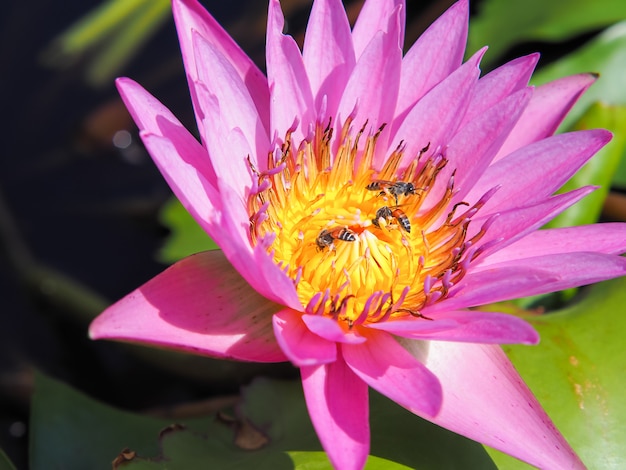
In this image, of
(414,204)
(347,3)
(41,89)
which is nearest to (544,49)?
(347,3)

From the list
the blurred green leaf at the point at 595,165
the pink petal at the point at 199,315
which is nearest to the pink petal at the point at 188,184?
the pink petal at the point at 199,315

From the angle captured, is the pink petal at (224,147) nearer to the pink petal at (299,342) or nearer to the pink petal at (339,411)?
the pink petal at (299,342)

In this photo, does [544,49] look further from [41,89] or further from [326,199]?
[41,89]

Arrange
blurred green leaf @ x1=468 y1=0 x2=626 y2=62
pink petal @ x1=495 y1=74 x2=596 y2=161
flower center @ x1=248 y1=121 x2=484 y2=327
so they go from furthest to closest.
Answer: blurred green leaf @ x1=468 y1=0 x2=626 y2=62, pink petal @ x1=495 y1=74 x2=596 y2=161, flower center @ x1=248 y1=121 x2=484 y2=327

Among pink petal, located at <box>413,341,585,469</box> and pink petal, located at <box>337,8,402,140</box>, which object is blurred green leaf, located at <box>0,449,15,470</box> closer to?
pink petal, located at <box>413,341,585,469</box>

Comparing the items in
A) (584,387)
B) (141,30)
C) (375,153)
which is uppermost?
(141,30)

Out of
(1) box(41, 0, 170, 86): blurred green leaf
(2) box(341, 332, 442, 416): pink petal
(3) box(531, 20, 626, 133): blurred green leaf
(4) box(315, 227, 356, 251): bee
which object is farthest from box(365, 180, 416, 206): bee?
(1) box(41, 0, 170, 86): blurred green leaf
